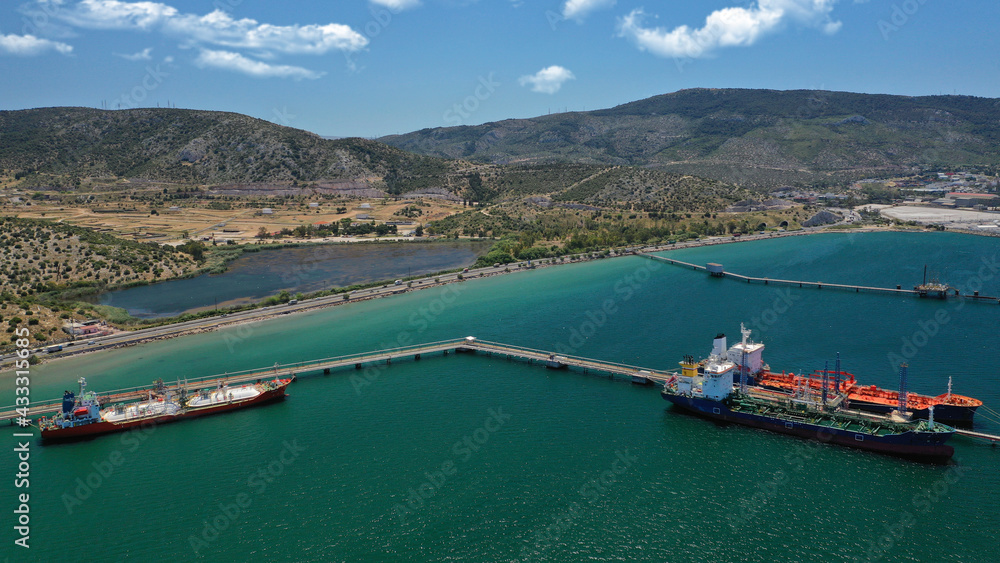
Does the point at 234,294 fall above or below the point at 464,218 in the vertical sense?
below

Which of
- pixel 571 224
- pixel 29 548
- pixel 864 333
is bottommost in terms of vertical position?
pixel 29 548

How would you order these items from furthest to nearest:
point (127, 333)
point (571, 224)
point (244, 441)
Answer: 1. point (571, 224)
2. point (127, 333)
3. point (244, 441)

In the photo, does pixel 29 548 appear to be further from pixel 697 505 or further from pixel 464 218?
pixel 464 218

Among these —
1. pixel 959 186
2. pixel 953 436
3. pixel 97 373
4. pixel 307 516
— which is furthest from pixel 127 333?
pixel 959 186

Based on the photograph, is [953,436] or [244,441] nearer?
[953,436]
